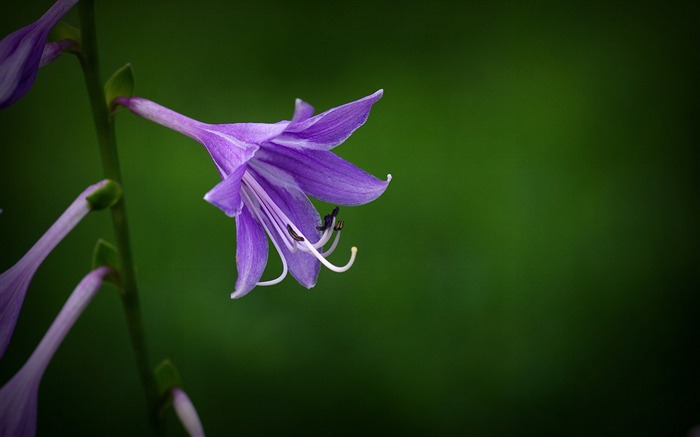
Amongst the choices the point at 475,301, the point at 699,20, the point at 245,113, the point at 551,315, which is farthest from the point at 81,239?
the point at 699,20

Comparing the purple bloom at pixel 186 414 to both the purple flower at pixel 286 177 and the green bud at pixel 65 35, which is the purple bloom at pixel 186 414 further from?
the green bud at pixel 65 35

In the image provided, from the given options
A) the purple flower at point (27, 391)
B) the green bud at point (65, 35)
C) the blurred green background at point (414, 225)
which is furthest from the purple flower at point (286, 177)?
the blurred green background at point (414, 225)

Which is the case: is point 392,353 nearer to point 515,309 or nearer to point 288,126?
point 515,309

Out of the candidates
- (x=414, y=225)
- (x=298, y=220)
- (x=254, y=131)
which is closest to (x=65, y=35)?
(x=254, y=131)

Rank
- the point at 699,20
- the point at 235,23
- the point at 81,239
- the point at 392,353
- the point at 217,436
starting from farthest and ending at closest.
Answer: the point at 235,23 → the point at 699,20 → the point at 81,239 → the point at 392,353 → the point at 217,436

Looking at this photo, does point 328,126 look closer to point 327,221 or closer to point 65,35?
point 327,221

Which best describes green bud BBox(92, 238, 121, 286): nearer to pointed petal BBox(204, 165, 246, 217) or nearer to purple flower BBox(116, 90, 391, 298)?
purple flower BBox(116, 90, 391, 298)

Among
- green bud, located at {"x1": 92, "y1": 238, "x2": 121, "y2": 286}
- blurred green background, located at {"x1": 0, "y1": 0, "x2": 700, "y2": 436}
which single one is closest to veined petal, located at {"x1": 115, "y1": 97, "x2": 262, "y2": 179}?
green bud, located at {"x1": 92, "y1": 238, "x2": 121, "y2": 286}
